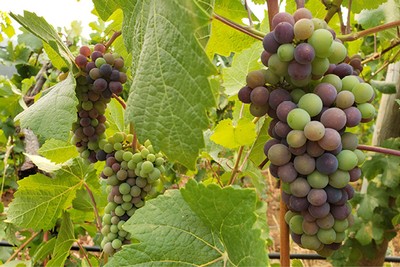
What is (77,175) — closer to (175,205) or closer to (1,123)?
(175,205)

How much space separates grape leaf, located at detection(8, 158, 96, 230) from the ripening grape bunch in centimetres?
68

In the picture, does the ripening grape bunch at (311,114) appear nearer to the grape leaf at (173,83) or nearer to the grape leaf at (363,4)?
the grape leaf at (173,83)

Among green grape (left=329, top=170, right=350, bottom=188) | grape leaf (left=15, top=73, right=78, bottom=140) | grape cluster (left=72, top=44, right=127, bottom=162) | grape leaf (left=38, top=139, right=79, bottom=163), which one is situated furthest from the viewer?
grape leaf (left=38, top=139, right=79, bottom=163)

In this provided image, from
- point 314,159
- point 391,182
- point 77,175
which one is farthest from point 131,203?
point 391,182

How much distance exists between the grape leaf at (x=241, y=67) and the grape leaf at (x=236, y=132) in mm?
196

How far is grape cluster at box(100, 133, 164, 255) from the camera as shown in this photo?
3.19 feet

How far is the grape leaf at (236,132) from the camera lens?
873 millimetres

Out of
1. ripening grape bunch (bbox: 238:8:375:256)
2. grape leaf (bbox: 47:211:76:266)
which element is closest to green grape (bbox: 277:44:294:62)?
ripening grape bunch (bbox: 238:8:375:256)

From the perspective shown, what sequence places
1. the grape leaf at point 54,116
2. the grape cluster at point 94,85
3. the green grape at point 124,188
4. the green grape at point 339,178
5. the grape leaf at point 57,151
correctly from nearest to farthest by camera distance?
the green grape at point 339,178
the grape leaf at point 54,116
the grape cluster at point 94,85
the green grape at point 124,188
the grape leaf at point 57,151

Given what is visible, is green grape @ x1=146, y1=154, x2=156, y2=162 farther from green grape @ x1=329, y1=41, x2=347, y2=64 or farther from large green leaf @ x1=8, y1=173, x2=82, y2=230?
green grape @ x1=329, y1=41, x2=347, y2=64

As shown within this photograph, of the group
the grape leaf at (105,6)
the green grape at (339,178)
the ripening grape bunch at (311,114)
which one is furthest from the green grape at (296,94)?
the grape leaf at (105,6)

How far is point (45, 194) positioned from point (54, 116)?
0.51m

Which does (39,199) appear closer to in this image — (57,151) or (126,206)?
(57,151)

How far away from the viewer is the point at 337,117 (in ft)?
1.87
